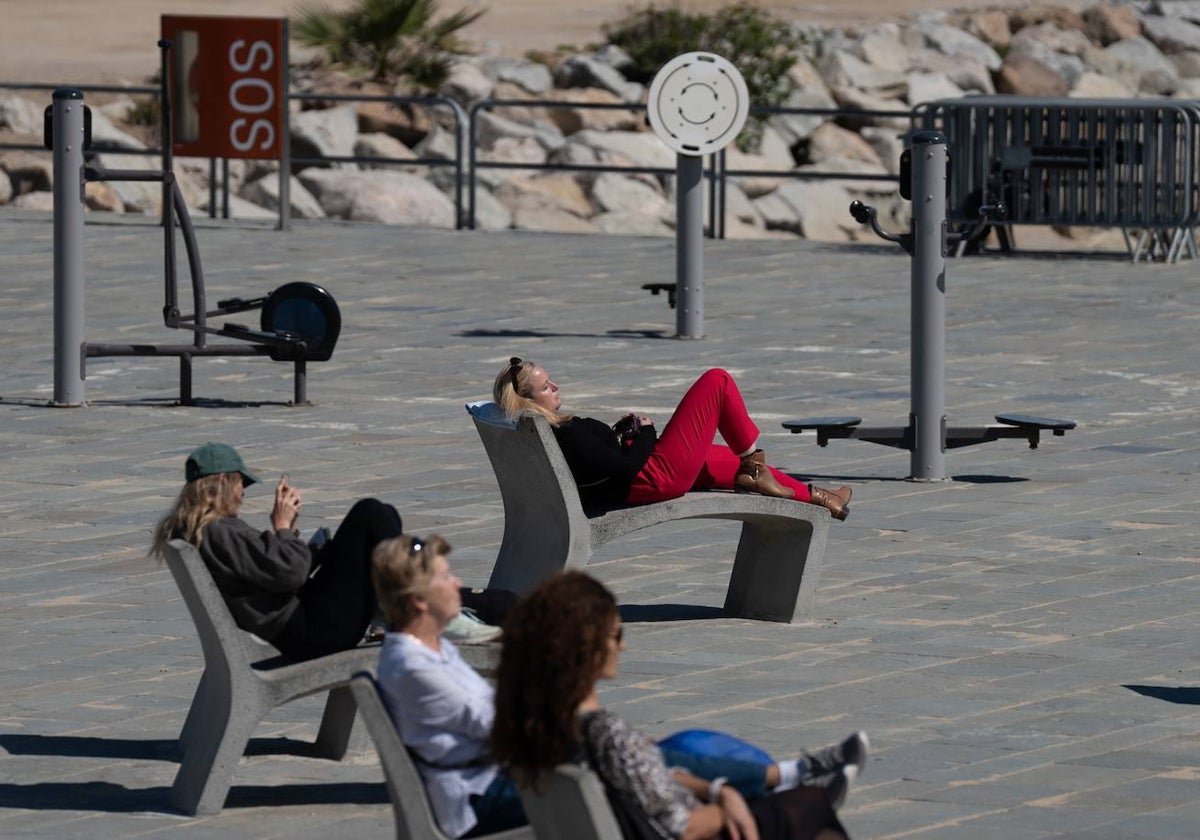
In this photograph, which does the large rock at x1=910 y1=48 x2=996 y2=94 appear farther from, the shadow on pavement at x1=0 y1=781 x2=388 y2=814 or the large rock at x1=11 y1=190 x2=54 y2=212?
the shadow on pavement at x1=0 y1=781 x2=388 y2=814

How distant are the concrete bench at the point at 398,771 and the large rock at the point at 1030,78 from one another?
122 feet

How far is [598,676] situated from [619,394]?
10842 mm

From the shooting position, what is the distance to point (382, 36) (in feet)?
136

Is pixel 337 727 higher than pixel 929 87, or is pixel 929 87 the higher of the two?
pixel 929 87

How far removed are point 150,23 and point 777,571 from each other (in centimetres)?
5209

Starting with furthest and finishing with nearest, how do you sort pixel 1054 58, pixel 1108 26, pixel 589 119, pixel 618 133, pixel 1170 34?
pixel 1108 26 < pixel 1170 34 < pixel 1054 58 < pixel 589 119 < pixel 618 133

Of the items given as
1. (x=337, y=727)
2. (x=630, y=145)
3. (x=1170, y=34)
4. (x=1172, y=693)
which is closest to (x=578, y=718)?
(x=337, y=727)

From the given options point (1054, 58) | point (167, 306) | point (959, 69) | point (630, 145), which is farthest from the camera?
point (1054, 58)

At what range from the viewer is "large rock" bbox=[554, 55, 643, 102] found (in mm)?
44375

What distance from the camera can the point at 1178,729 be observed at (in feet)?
25.6

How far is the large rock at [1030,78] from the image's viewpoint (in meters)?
42.4

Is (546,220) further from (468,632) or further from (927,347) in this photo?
(468,632)

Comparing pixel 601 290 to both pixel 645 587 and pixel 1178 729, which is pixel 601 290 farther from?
pixel 1178 729

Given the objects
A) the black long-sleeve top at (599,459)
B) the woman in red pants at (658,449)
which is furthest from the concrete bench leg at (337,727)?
the black long-sleeve top at (599,459)
